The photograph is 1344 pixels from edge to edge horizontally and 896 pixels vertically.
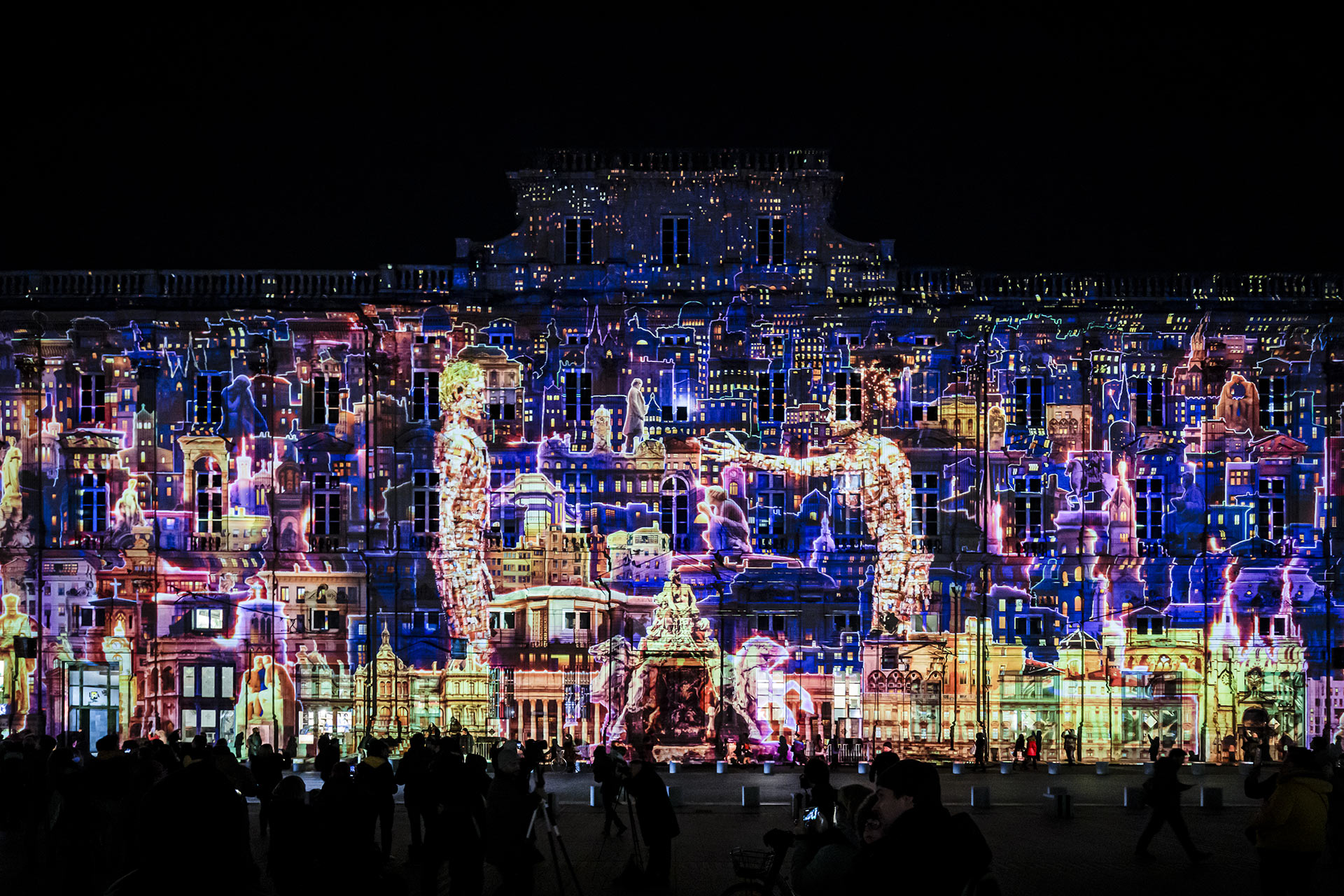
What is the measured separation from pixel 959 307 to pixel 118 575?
24285 millimetres

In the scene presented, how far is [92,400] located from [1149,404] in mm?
29533

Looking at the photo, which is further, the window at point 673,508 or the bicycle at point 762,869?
the window at point 673,508

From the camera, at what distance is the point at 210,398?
44125mm

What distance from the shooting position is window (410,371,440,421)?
44219mm

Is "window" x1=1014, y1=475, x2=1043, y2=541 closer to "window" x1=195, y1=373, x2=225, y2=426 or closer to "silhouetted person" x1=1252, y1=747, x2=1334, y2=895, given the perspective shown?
"window" x1=195, y1=373, x2=225, y2=426

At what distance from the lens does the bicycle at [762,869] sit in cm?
1388

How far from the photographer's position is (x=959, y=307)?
4406 cm

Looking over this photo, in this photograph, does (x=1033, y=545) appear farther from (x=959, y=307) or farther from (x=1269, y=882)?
(x=1269, y=882)

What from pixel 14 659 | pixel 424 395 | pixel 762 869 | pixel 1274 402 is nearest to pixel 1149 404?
pixel 1274 402

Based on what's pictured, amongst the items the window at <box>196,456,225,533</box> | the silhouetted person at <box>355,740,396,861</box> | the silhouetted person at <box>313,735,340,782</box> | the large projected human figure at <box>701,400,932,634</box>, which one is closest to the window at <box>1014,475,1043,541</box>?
the large projected human figure at <box>701,400,932,634</box>

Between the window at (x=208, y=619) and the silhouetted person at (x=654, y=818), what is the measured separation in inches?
1024

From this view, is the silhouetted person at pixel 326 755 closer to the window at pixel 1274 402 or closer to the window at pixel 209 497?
the window at pixel 209 497

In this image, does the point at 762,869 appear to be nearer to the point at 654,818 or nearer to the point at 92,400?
the point at 654,818

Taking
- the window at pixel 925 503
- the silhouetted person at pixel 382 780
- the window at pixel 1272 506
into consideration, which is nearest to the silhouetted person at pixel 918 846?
the silhouetted person at pixel 382 780
